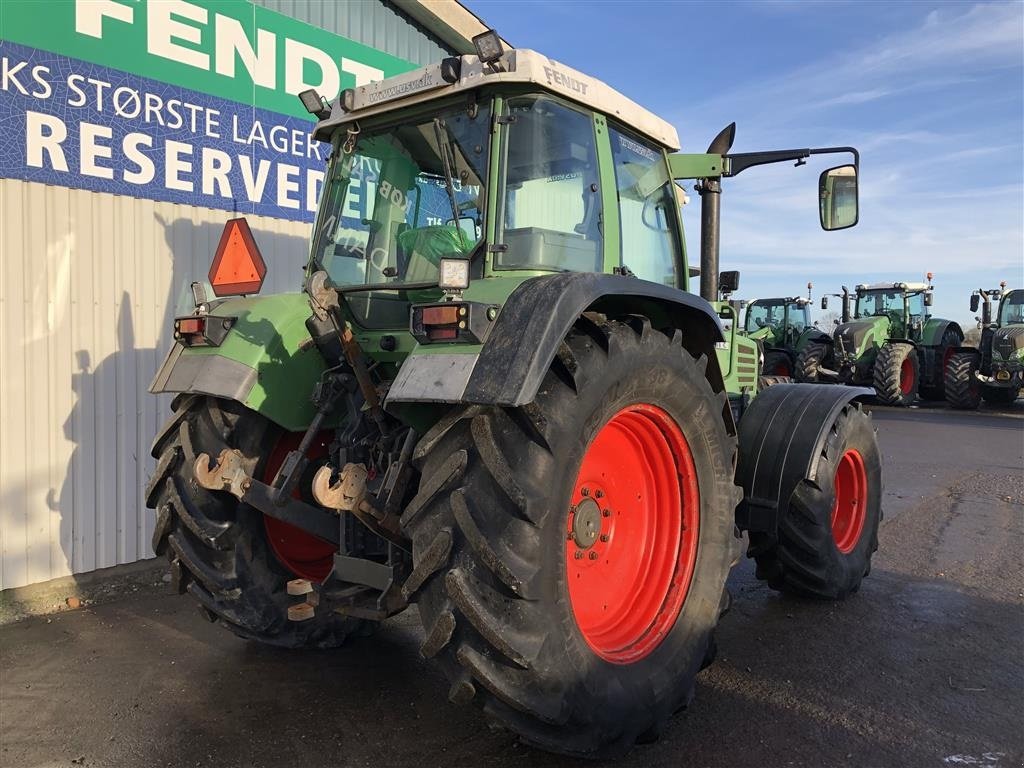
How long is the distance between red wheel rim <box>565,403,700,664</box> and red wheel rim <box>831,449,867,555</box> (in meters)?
1.92

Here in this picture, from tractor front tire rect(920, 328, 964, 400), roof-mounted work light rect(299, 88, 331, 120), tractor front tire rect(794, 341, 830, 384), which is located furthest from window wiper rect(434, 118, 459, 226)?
tractor front tire rect(920, 328, 964, 400)

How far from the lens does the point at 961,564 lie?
5062mm

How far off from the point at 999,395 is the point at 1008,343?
2195mm

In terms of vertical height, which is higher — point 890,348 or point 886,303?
point 886,303

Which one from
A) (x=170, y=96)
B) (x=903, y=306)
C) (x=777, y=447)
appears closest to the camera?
(x=777, y=447)

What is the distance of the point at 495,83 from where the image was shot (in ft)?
9.64

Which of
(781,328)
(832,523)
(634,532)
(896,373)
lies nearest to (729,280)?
(832,523)

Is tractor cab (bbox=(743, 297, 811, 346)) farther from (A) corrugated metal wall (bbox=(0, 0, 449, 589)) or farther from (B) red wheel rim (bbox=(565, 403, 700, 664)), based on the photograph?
(B) red wheel rim (bbox=(565, 403, 700, 664))

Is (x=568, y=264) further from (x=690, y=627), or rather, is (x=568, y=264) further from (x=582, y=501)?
(x=690, y=627)

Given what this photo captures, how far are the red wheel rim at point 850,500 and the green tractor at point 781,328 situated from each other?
14306mm

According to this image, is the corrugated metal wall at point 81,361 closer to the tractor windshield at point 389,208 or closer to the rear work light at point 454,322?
the tractor windshield at point 389,208

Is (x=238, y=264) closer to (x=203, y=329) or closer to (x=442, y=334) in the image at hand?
(x=203, y=329)

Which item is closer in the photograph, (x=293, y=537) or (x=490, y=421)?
(x=490, y=421)

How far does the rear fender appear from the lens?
3.89 metres
